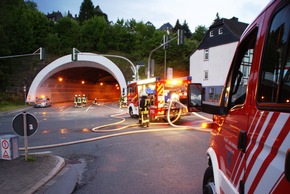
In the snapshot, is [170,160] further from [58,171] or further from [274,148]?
[274,148]

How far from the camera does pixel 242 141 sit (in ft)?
6.82

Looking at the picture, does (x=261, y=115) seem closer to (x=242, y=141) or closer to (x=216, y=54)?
(x=242, y=141)

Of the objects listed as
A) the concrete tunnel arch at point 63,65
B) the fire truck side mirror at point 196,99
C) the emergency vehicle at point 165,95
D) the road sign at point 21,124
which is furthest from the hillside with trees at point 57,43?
the fire truck side mirror at point 196,99

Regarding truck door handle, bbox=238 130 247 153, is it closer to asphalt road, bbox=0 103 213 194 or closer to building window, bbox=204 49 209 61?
asphalt road, bbox=0 103 213 194

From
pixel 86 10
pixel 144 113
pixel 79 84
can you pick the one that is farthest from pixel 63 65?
pixel 86 10

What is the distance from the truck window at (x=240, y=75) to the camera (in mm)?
2385

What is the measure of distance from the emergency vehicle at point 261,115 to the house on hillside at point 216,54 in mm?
32336

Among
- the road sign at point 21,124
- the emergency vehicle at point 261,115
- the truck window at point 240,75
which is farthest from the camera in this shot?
the road sign at point 21,124

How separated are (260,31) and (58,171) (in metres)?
5.49

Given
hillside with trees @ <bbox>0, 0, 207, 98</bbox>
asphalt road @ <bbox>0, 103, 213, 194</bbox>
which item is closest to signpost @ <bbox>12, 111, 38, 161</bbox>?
Result: asphalt road @ <bbox>0, 103, 213, 194</bbox>

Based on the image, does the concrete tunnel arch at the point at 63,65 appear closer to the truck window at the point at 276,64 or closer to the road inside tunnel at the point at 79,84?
the road inside tunnel at the point at 79,84

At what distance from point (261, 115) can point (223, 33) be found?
3772 cm

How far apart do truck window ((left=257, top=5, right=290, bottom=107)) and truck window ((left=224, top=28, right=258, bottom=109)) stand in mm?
400

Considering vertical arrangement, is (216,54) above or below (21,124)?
above
